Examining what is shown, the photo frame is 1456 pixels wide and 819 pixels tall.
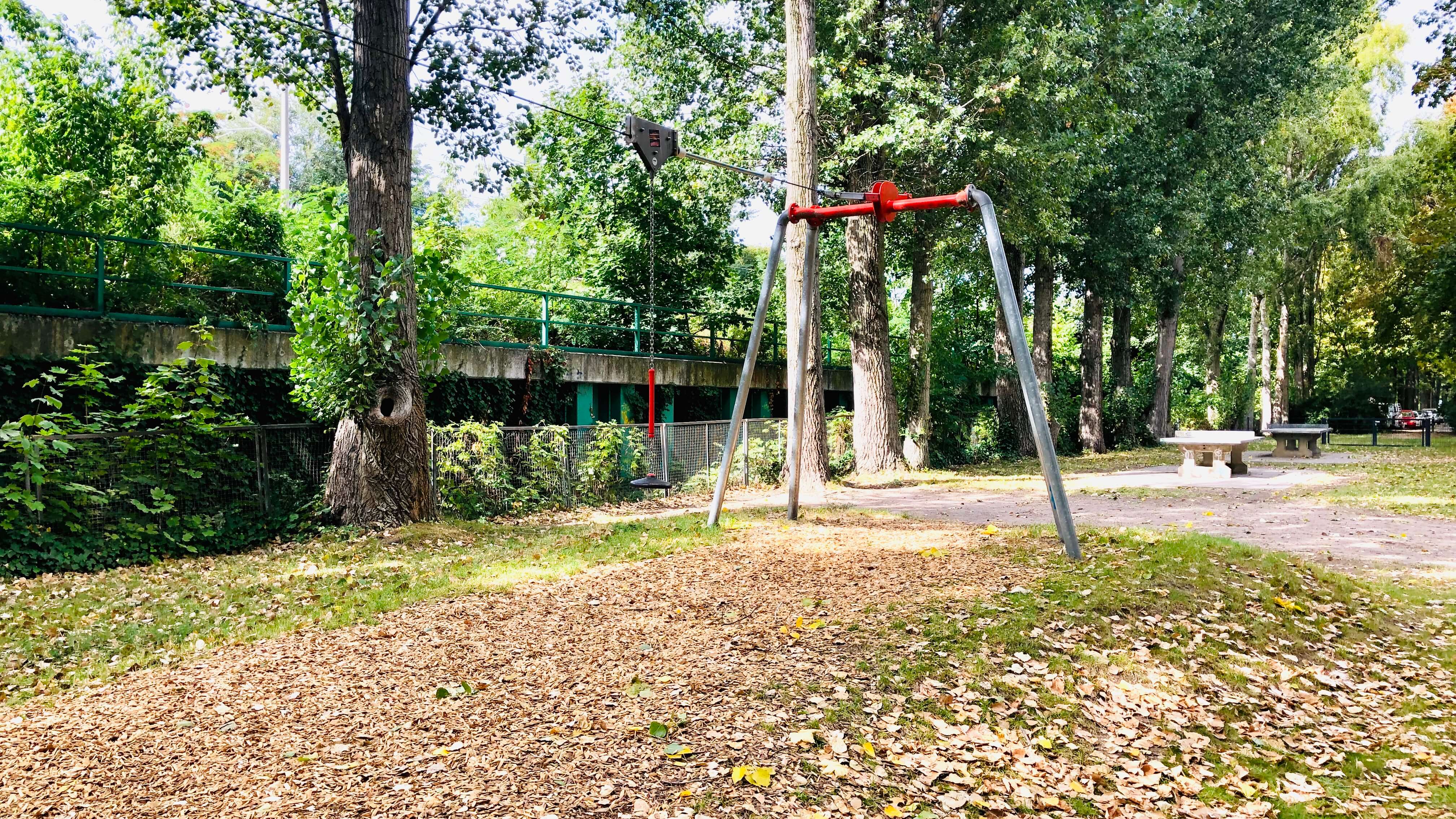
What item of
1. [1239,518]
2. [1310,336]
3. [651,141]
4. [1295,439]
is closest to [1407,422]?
[1310,336]

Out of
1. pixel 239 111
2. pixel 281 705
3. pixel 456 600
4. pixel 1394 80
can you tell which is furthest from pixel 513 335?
pixel 1394 80

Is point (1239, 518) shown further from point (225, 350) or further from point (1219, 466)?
point (225, 350)

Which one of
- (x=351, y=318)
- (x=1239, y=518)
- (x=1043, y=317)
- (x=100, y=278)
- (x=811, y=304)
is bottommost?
(x=1239, y=518)

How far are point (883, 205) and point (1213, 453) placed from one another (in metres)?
13.1

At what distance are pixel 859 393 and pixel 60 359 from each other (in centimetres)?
1225

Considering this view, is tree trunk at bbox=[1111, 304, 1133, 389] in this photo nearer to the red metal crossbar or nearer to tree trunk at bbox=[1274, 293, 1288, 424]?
tree trunk at bbox=[1274, 293, 1288, 424]

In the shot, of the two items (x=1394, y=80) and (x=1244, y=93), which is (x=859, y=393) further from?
(x=1394, y=80)

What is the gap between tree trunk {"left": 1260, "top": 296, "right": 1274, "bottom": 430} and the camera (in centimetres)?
3916

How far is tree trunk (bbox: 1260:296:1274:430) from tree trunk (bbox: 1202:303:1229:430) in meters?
1.89

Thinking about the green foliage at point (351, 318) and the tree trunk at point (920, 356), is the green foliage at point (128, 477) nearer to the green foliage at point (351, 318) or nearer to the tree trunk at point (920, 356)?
the green foliage at point (351, 318)

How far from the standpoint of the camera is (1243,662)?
20.8 feet

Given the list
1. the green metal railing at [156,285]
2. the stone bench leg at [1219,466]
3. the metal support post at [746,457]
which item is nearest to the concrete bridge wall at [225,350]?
the green metal railing at [156,285]

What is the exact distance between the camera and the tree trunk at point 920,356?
20469 mm

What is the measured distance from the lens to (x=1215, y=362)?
118ft
